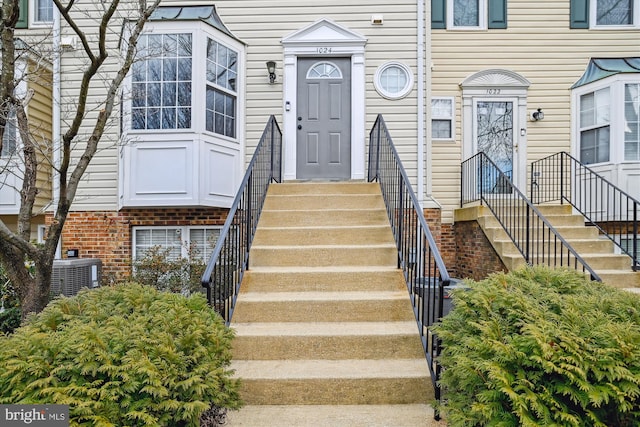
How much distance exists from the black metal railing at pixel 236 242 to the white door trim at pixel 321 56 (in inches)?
38.4

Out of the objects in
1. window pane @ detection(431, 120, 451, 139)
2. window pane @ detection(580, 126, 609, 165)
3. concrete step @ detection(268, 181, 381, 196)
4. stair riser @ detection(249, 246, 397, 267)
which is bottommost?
stair riser @ detection(249, 246, 397, 267)

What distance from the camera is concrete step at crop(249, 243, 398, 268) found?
441cm

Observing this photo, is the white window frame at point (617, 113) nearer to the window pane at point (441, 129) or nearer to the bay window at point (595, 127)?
the bay window at point (595, 127)

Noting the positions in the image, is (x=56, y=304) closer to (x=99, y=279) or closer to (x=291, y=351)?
(x=291, y=351)

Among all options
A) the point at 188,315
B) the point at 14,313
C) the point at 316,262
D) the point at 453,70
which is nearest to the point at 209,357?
the point at 188,315

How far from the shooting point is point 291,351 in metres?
3.40

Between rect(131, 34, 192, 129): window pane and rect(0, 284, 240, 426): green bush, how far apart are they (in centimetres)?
422

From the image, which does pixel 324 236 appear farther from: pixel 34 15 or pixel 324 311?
pixel 34 15

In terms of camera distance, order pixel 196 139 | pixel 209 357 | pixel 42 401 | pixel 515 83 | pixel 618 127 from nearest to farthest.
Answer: pixel 42 401, pixel 209 357, pixel 196 139, pixel 618 127, pixel 515 83

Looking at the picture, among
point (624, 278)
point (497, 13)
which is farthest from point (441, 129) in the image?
point (624, 278)

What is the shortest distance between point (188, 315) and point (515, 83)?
770 cm

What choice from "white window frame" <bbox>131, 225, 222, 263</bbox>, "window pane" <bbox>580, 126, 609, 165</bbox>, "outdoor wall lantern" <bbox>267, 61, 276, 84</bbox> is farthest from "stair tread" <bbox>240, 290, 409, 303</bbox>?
"window pane" <bbox>580, 126, 609, 165</bbox>

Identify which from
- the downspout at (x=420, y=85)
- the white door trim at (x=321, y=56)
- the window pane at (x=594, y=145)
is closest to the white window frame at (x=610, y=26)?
the window pane at (x=594, y=145)

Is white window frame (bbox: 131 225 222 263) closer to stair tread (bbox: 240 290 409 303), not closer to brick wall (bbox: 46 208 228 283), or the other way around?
brick wall (bbox: 46 208 228 283)
